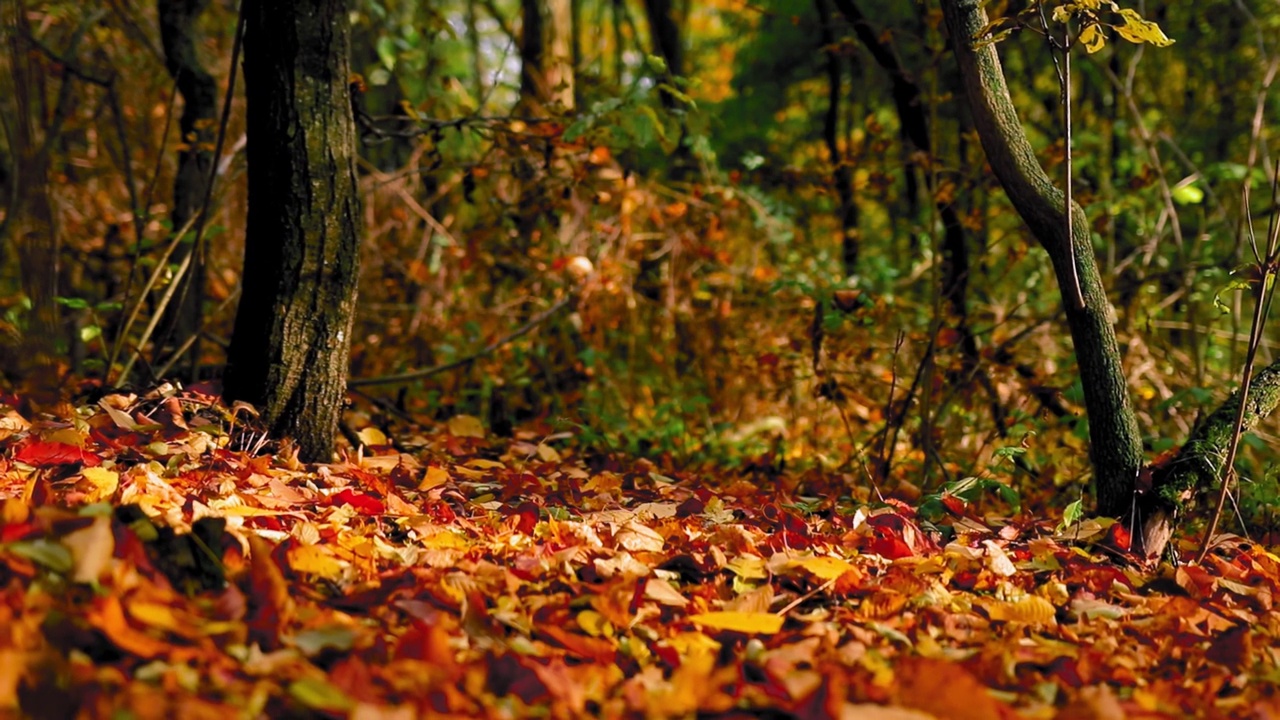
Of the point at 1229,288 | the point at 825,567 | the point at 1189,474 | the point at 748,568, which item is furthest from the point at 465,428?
the point at 1229,288

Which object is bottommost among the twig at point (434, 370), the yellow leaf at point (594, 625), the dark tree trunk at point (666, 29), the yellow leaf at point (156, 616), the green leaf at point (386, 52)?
the yellow leaf at point (594, 625)

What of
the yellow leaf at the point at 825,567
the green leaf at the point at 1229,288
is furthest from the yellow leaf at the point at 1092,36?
the yellow leaf at the point at 825,567

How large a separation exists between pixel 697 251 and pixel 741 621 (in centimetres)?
377

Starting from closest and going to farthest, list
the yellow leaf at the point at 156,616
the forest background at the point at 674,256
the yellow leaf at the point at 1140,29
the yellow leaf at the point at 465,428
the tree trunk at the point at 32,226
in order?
the yellow leaf at the point at 156,616, the yellow leaf at the point at 1140,29, the tree trunk at the point at 32,226, the forest background at the point at 674,256, the yellow leaf at the point at 465,428

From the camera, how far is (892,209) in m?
9.30

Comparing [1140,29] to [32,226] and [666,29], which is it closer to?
[32,226]

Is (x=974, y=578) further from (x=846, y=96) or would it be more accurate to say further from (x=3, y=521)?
(x=846, y=96)

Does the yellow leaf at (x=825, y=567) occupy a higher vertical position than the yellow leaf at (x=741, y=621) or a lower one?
higher

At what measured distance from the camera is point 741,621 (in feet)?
6.05

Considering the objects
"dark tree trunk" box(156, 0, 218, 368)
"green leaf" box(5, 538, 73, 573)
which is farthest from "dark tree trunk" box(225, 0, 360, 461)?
"green leaf" box(5, 538, 73, 573)

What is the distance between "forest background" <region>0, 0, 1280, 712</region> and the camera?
3.79 meters

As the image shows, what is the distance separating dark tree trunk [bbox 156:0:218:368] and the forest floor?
1.25 m

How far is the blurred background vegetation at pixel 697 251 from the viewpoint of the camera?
3959mm

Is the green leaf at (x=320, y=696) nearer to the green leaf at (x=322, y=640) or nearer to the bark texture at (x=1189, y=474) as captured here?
the green leaf at (x=322, y=640)
